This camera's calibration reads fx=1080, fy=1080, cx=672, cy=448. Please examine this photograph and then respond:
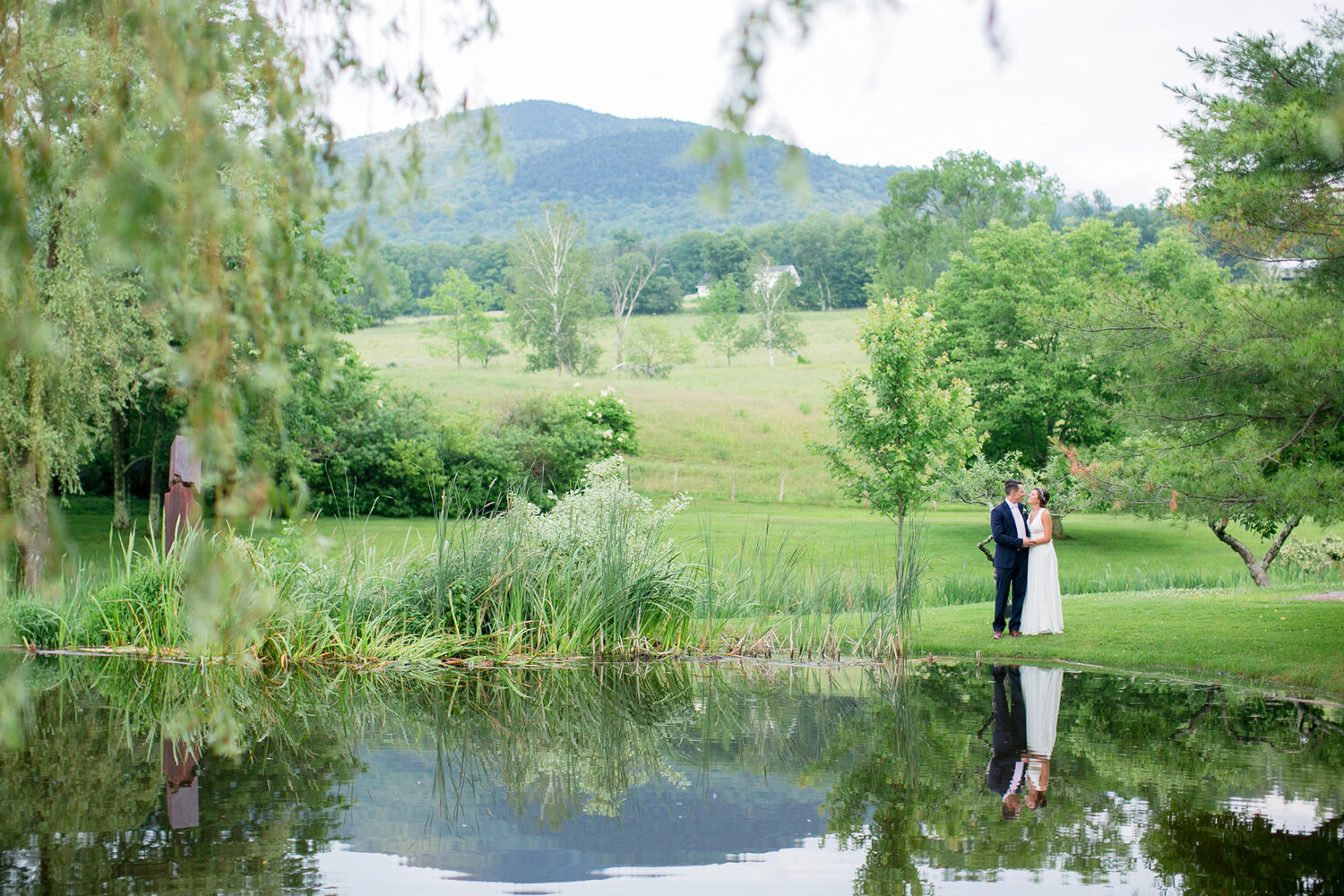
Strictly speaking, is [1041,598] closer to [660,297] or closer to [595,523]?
[595,523]

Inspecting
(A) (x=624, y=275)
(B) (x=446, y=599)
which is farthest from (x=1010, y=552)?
(A) (x=624, y=275)

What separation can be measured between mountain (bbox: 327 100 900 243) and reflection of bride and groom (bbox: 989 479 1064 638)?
4.15m

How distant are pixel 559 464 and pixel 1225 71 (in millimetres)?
23312

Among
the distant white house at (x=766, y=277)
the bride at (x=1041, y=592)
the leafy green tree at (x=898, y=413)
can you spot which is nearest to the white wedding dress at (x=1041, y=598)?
the bride at (x=1041, y=592)

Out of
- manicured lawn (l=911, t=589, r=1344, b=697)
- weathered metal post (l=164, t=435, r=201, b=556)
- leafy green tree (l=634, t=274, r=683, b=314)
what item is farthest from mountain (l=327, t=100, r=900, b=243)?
leafy green tree (l=634, t=274, r=683, b=314)

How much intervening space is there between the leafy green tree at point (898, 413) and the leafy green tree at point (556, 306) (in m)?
46.9

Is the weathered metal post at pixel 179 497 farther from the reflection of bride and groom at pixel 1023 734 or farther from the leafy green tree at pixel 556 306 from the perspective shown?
the leafy green tree at pixel 556 306

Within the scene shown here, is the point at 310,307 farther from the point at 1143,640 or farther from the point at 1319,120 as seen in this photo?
the point at 1143,640

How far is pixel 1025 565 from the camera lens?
1277 cm

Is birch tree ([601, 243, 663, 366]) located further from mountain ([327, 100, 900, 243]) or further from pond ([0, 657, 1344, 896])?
pond ([0, 657, 1344, 896])

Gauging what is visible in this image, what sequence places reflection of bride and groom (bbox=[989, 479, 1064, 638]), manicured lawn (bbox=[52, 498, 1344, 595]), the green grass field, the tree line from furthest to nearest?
the green grass field → manicured lawn (bbox=[52, 498, 1344, 595]) → reflection of bride and groom (bbox=[989, 479, 1064, 638]) → the tree line

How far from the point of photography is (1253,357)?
9.56 meters

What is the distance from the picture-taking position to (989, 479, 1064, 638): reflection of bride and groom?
40.1 ft

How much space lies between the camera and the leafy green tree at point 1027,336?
98.8 ft
